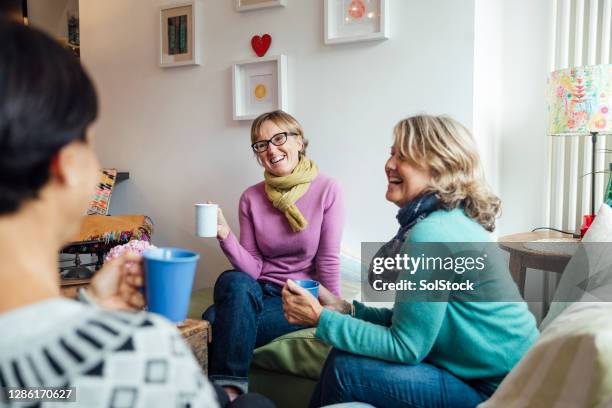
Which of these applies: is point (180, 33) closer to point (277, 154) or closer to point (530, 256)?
point (277, 154)

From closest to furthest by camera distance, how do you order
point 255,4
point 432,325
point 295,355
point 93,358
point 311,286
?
1. point 93,358
2. point 432,325
3. point 311,286
4. point 295,355
5. point 255,4

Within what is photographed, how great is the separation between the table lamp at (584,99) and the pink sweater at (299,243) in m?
0.91

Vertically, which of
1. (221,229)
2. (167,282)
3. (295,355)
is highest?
(167,282)

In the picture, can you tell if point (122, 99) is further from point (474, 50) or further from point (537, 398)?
point (537, 398)

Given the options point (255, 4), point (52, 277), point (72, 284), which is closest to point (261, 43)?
point (255, 4)

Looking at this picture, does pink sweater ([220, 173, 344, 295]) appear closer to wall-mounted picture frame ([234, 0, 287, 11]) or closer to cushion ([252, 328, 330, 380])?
cushion ([252, 328, 330, 380])

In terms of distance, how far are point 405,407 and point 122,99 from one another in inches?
98.2

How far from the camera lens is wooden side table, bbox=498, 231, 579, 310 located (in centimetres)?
203

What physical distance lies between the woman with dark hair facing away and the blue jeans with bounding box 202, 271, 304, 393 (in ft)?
4.09

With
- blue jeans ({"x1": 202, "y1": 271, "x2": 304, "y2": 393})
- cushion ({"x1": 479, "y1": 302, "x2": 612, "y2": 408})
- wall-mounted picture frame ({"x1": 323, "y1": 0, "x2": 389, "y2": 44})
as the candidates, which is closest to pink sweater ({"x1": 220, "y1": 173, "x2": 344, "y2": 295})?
blue jeans ({"x1": 202, "y1": 271, "x2": 304, "y2": 393})

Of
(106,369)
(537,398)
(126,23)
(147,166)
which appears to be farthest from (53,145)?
(126,23)

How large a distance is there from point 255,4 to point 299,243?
1190 mm

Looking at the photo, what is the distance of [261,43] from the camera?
2.59m

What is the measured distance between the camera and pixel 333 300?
5.41 feet
